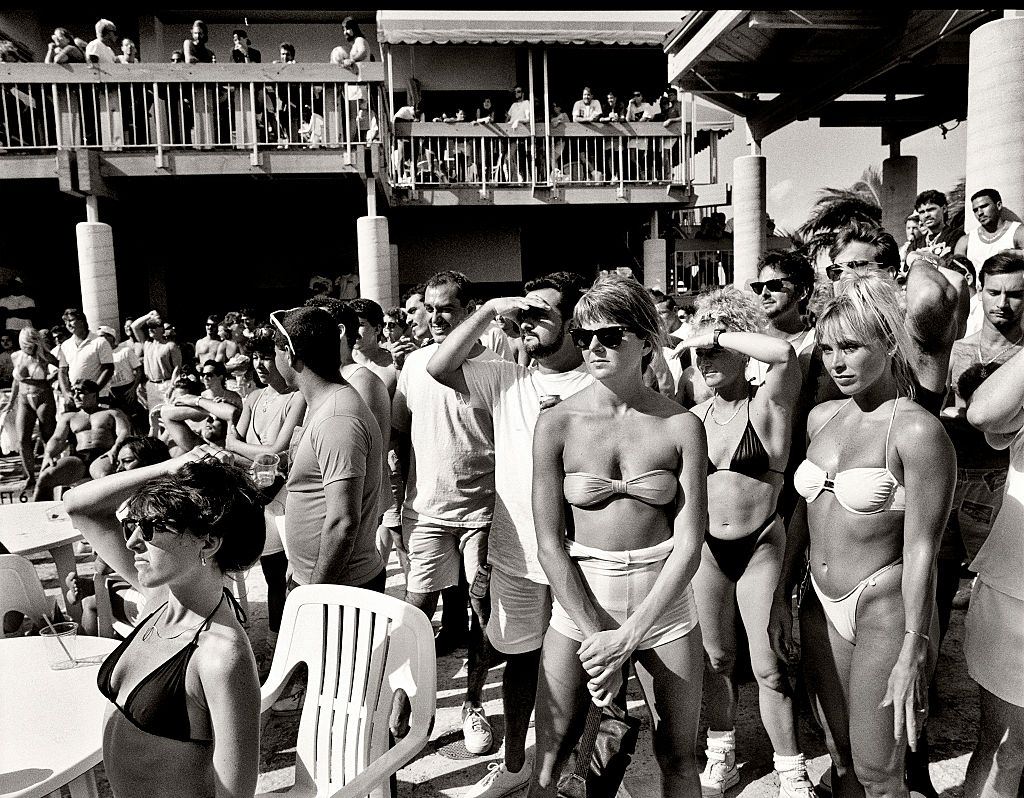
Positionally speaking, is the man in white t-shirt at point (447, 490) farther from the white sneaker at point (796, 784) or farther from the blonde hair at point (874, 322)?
the blonde hair at point (874, 322)

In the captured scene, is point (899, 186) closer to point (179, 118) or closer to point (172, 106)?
point (179, 118)

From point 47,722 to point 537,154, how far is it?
14.9 meters

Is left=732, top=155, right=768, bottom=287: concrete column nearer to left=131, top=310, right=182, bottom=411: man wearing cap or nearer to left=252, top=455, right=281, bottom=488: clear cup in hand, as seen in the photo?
left=131, top=310, right=182, bottom=411: man wearing cap

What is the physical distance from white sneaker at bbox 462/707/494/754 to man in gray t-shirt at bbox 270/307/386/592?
0.63m

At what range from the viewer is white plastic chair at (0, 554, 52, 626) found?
3357 mm

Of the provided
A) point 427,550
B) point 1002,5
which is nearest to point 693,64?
point 427,550

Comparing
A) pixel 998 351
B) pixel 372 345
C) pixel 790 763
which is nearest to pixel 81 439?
pixel 372 345

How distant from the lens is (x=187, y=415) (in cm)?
356

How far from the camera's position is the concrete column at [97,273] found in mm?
12209

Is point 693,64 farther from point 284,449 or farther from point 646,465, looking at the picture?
point 646,465

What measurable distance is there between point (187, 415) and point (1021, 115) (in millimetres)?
5107

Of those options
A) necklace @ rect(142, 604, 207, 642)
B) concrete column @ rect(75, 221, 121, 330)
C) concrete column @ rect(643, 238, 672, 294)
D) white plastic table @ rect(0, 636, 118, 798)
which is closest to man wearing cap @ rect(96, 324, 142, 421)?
concrete column @ rect(75, 221, 121, 330)

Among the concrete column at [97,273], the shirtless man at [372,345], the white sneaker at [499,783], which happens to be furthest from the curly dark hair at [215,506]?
the concrete column at [97,273]

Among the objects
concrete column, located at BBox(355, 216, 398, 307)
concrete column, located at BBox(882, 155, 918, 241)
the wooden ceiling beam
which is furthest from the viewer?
concrete column, located at BBox(355, 216, 398, 307)
